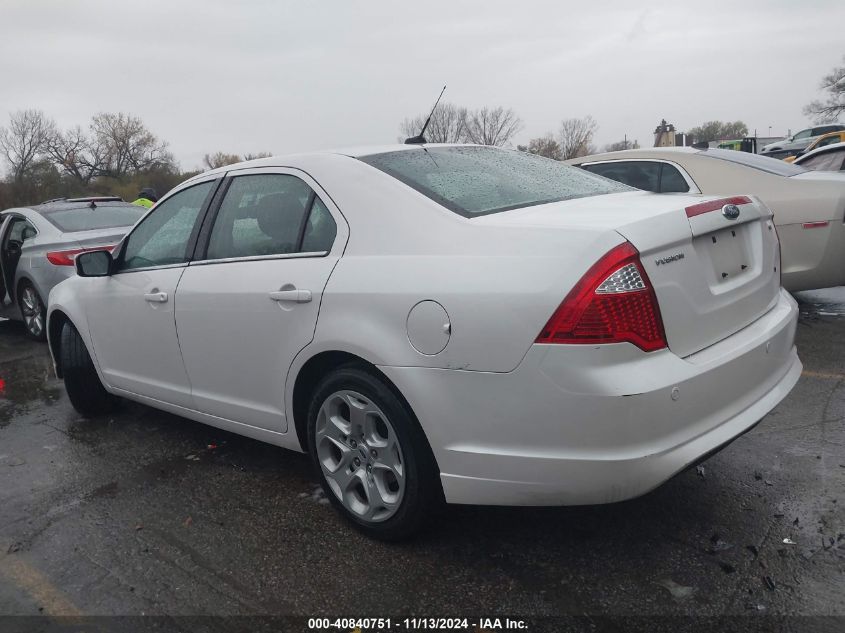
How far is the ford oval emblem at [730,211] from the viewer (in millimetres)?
2621

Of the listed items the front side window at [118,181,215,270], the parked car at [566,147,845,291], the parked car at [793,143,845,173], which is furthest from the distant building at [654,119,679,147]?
the front side window at [118,181,215,270]

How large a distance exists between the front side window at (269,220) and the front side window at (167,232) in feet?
0.83

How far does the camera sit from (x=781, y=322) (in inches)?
111

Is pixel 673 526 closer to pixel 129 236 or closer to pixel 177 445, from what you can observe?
pixel 177 445

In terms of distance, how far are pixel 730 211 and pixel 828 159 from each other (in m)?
6.09

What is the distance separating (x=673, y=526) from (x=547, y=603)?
30.0 inches

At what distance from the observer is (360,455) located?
2852mm

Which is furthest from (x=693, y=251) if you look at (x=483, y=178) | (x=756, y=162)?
(x=756, y=162)

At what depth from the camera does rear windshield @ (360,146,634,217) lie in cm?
282

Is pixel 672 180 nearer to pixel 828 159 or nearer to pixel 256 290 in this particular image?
pixel 828 159

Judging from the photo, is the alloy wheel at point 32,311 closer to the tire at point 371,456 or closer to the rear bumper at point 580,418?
the tire at point 371,456

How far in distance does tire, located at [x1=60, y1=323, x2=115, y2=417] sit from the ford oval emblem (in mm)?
4036

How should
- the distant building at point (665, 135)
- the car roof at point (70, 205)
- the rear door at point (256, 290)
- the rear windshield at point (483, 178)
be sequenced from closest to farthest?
1. the rear windshield at point (483, 178)
2. the rear door at point (256, 290)
3. the car roof at point (70, 205)
4. the distant building at point (665, 135)

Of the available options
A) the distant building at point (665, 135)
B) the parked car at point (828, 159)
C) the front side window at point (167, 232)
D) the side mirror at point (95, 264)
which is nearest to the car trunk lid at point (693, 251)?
the front side window at point (167, 232)
